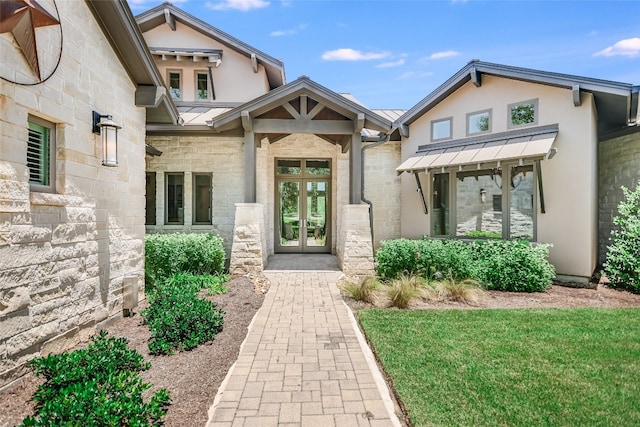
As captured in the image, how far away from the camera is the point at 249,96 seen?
39.1 ft

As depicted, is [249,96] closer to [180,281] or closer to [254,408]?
[180,281]

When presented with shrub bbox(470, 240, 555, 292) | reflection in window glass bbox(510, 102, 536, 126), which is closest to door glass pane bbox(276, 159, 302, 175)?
shrub bbox(470, 240, 555, 292)

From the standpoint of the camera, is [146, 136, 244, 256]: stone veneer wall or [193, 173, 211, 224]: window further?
[193, 173, 211, 224]: window

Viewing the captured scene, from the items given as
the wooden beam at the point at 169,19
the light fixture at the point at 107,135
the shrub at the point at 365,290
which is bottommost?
the shrub at the point at 365,290

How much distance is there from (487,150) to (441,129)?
1921mm

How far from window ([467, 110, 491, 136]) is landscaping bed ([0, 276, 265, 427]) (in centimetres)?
817

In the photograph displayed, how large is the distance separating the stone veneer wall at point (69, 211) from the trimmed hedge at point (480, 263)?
5499 mm

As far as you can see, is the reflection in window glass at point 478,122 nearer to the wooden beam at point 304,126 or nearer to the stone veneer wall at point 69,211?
the wooden beam at point 304,126

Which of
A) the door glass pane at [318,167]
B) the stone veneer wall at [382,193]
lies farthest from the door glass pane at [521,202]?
the door glass pane at [318,167]

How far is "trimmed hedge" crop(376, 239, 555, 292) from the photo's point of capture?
7555 millimetres

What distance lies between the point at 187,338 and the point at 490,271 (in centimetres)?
657

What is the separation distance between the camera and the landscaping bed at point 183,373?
295 centimetres

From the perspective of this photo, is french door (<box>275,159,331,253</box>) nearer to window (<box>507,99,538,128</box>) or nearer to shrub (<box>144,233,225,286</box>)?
shrub (<box>144,233,225,286</box>)

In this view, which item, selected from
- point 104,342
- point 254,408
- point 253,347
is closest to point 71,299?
point 104,342
